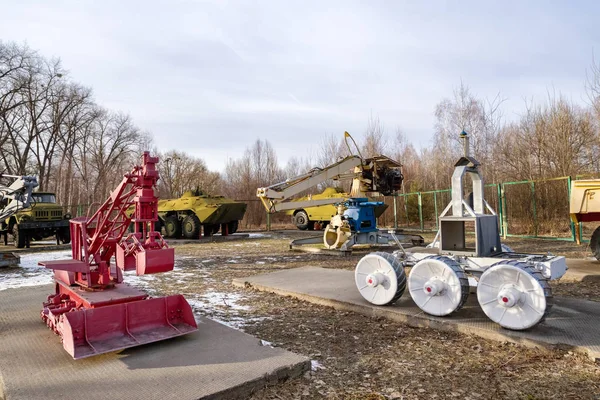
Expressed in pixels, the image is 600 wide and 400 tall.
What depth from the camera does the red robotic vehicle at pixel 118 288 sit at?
3.75 metres

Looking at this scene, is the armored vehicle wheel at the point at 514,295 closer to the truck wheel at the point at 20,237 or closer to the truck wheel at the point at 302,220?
the truck wheel at the point at 20,237

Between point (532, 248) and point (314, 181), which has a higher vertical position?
point (314, 181)

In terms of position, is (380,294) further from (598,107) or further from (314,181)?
(598,107)

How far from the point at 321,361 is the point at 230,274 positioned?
16.9 ft

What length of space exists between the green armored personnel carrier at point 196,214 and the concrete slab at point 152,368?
1344 centimetres

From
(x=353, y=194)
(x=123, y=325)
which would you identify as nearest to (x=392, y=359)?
(x=123, y=325)

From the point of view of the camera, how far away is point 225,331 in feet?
14.3

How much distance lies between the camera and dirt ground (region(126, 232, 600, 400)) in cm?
309

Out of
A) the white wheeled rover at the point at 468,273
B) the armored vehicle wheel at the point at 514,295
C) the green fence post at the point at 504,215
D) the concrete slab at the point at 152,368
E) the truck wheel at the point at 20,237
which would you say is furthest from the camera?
the truck wheel at the point at 20,237

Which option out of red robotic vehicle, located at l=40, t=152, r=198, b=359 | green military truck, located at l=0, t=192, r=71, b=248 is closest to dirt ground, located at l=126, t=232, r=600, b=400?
red robotic vehicle, located at l=40, t=152, r=198, b=359

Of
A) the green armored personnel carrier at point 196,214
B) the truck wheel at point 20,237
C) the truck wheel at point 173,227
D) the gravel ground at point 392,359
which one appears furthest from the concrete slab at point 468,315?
the truck wheel at point 20,237

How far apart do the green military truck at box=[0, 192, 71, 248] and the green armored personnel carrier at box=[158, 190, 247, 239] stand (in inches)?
A: 158

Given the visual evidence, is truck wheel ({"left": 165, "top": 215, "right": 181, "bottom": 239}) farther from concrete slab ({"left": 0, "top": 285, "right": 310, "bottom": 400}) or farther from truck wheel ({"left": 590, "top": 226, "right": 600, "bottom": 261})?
truck wheel ({"left": 590, "top": 226, "right": 600, "bottom": 261})

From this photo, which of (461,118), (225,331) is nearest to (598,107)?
(461,118)
